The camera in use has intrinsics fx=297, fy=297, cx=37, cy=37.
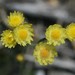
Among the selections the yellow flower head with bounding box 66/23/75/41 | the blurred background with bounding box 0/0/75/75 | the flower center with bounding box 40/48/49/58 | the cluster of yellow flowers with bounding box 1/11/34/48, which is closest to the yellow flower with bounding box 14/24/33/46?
the cluster of yellow flowers with bounding box 1/11/34/48

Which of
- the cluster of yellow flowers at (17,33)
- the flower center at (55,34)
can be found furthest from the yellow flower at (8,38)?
the flower center at (55,34)

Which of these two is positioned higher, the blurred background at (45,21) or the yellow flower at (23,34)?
the blurred background at (45,21)

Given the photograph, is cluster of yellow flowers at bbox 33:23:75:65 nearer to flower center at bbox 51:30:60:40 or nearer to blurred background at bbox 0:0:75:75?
flower center at bbox 51:30:60:40

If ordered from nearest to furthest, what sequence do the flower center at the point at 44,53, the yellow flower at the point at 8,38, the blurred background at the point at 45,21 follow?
the yellow flower at the point at 8,38
the flower center at the point at 44,53
the blurred background at the point at 45,21

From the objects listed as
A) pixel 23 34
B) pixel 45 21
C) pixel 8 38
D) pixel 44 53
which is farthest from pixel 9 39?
pixel 45 21

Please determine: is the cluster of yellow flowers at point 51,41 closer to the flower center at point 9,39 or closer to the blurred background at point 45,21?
the flower center at point 9,39

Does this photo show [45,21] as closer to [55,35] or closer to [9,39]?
[55,35]

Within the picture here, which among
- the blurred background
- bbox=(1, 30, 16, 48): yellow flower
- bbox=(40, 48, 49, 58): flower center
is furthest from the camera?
the blurred background
